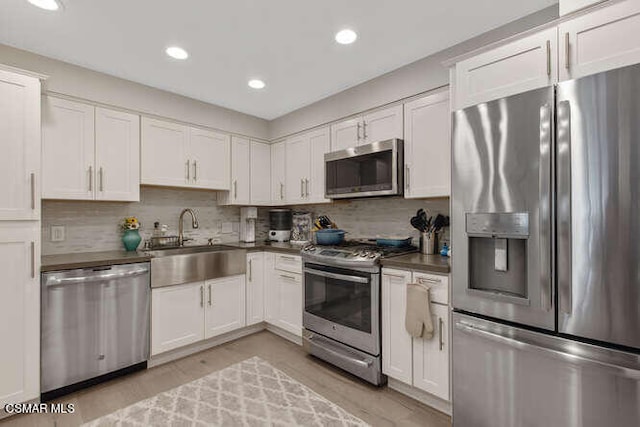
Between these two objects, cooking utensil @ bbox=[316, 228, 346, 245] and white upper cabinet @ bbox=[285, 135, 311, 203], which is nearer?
cooking utensil @ bbox=[316, 228, 346, 245]

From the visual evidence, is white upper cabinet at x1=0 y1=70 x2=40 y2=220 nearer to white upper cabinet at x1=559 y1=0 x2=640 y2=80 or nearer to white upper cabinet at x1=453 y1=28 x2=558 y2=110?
white upper cabinet at x1=453 y1=28 x2=558 y2=110

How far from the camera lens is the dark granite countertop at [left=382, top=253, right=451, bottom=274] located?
6.49ft

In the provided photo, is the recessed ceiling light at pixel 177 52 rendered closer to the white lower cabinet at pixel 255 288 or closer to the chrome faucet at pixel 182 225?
the chrome faucet at pixel 182 225

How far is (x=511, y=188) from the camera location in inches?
61.2

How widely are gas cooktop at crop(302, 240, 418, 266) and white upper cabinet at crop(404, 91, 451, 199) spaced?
488 mm

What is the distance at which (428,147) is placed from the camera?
2.39 meters

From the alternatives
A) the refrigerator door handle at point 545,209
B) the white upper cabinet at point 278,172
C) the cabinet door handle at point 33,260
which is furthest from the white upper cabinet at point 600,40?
the cabinet door handle at point 33,260

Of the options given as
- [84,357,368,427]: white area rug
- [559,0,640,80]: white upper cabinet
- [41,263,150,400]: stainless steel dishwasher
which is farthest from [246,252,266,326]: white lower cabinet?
[559,0,640,80]: white upper cabinet

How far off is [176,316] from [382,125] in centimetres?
248

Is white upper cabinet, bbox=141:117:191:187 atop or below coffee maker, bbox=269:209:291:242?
atop

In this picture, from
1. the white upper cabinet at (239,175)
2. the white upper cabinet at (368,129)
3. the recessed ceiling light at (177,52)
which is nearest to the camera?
the recessed ceiling light at (177,52)

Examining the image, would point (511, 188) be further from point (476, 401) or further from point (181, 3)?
point (181, 3)

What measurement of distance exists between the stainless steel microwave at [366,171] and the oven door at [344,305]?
727 mm

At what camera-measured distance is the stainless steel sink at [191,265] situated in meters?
2.65
